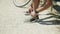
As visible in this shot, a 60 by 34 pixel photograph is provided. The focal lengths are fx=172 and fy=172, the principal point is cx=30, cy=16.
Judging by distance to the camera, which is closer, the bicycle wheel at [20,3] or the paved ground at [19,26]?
the paved ground at [19,26]

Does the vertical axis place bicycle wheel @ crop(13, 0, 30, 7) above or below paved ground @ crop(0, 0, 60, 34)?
above

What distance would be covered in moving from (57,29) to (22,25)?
1.05 m

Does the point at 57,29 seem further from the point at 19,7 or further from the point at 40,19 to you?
the point at 19,7

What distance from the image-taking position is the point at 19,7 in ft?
22.2

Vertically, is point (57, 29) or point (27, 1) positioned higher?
point (27, 1)

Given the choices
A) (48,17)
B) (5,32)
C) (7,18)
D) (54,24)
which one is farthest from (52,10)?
(5,32)

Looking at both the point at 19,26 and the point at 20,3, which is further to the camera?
the point at 20,3

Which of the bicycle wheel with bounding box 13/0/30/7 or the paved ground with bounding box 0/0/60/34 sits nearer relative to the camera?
the paved ground with bounding box 0/0/60/34

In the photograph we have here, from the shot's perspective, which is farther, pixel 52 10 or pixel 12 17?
pixel 52 10

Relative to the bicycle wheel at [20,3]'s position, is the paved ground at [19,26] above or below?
below

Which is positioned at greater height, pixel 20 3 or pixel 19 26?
pixel 20 3

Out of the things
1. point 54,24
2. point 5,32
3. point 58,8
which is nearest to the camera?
point 5,32

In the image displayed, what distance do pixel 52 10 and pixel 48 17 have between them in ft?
2.41

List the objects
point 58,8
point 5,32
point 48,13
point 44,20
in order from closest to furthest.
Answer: point 5,32 → point 44,20 → point 48,13 → point 58,8
